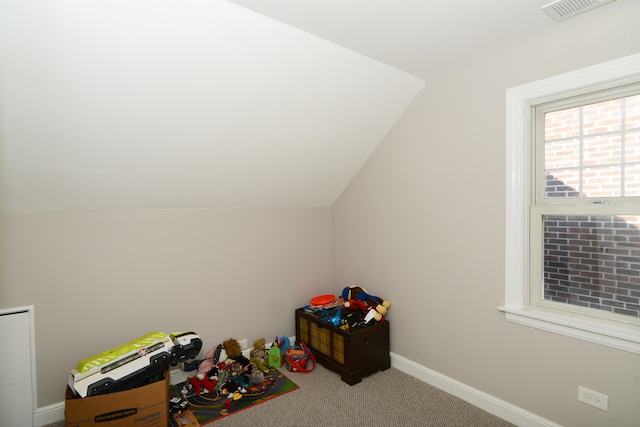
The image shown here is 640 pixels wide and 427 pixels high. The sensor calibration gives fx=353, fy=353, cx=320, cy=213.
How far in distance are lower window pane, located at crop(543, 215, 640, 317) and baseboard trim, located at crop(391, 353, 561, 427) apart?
734mm

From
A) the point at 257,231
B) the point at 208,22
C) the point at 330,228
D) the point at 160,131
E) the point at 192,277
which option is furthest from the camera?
the point at 330,228

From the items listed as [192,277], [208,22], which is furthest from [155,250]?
[208,22]

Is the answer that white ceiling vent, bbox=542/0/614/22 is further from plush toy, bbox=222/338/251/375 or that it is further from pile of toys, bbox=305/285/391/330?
plush toy, bbox=222/338/251/375

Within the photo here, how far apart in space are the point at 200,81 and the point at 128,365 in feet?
5.75

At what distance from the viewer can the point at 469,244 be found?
2.48 metres

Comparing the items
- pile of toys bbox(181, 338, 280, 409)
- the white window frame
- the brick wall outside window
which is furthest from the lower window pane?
pile of toys bbox(181, 338, 280, 409)

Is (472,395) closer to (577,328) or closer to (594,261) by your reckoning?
(577,328)

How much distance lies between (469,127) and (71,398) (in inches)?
118

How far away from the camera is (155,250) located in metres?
2.67

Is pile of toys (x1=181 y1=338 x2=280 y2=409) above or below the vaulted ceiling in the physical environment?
below

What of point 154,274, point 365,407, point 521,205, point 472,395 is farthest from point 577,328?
point 154,274

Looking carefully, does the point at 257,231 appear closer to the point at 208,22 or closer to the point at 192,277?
the point at 192,277

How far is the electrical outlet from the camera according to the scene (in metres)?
1.90

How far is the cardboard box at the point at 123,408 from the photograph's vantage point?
1909 millimetres
